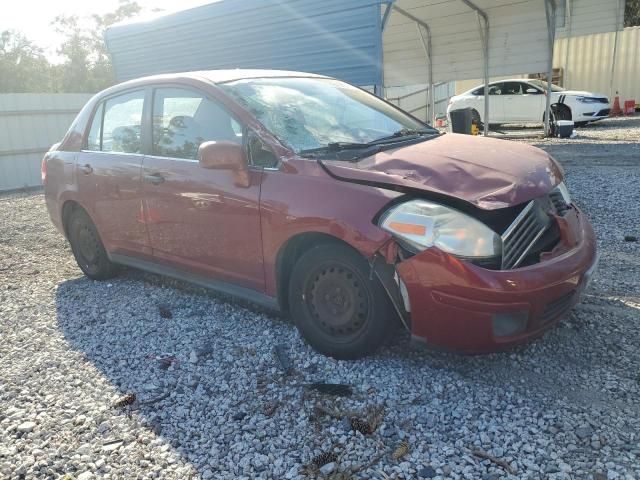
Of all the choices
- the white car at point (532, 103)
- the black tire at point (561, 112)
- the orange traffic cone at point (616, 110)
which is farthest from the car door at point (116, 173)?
the orange traffic cone at point (616, 110)

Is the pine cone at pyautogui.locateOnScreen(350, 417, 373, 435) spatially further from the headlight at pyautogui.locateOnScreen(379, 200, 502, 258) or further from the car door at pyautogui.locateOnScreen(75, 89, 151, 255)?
the car door at pyautogui.locateOnScreen(75, 89, 151, 255)

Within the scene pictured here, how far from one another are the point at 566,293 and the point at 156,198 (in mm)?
2789

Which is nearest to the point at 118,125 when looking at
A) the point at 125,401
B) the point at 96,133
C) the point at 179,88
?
the point at 96,133

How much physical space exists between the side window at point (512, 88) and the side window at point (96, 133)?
43.5 ft

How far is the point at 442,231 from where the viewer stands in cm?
268

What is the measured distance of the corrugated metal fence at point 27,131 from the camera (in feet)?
40.8

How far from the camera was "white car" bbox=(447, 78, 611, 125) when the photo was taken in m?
15.0

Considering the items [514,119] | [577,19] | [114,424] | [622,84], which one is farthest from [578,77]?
[114,424]

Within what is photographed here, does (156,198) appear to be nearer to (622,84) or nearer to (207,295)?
(207,295)

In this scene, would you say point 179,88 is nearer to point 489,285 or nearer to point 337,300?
point 337,300

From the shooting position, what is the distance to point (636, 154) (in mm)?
9664

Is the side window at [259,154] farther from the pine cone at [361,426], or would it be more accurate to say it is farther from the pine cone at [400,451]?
the pine cone at [400,451]

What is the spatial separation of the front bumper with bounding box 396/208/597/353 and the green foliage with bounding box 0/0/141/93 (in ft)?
106

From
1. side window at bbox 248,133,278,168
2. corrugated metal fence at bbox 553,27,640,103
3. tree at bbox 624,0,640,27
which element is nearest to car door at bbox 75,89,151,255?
side window at bbox 248,133,278,168
